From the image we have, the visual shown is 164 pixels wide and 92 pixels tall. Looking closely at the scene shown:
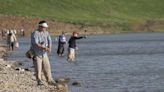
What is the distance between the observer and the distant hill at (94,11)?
162 meters

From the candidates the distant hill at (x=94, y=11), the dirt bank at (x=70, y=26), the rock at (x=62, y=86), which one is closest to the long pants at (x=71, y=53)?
the rock at (x=62, y=86)

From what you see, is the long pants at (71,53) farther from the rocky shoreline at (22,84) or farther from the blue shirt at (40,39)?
the blue shirt at (40,39)

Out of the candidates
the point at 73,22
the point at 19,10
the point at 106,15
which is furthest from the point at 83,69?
the point at 106,15

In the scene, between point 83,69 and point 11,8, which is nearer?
point 83,69

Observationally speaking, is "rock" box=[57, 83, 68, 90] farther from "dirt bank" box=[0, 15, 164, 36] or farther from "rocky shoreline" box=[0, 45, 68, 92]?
"dirt bank" box=[0, 15, 164, 36]

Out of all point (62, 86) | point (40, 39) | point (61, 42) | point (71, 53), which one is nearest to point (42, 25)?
point (40, 39)

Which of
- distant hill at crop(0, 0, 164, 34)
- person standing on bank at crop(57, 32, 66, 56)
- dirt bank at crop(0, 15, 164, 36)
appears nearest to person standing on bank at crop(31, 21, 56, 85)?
person standing on bank at crop(57, 32, 66, 56)

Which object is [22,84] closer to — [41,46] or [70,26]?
[41,46]

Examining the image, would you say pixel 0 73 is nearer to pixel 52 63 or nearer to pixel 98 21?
pixel 52 63

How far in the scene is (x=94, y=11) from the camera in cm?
18050

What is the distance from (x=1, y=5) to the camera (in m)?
165

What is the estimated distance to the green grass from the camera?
163 m

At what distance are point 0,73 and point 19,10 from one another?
131839mm

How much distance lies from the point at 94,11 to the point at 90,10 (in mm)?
1259
